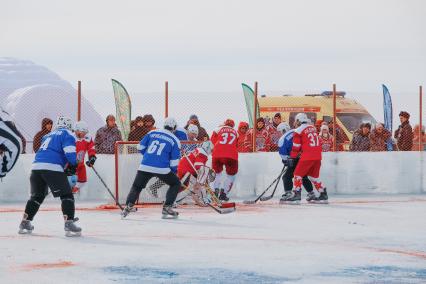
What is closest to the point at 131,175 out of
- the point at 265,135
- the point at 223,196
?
the point at 223,196

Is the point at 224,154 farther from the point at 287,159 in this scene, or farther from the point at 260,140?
the point at 260,140

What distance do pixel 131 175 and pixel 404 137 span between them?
5.92 metres

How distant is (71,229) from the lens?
475 inches

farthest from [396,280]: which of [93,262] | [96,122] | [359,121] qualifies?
[96,122]

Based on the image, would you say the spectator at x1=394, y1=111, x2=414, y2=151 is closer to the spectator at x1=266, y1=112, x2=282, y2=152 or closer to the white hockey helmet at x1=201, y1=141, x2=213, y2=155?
the spectator at x1=266, y1=112, x2=282, y2=152

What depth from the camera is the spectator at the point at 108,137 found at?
18.5 meters

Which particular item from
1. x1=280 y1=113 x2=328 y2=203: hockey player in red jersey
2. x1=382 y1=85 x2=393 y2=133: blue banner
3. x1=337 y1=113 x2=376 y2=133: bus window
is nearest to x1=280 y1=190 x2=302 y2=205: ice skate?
x1=280 y1=113 x2=328 y2=203: hockey player in red jersey

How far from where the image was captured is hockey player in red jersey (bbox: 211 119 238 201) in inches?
699

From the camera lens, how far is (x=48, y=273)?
890 cm

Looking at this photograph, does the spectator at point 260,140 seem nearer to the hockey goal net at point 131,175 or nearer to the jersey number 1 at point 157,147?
the hockey goal net at point 131,175

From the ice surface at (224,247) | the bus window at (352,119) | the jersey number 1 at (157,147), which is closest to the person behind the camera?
the ice surface at (224,247)

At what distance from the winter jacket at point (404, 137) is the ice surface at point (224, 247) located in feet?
13.3

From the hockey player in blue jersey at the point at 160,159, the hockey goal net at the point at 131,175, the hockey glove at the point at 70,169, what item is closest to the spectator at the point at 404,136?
the hockey goal net at the point at 131,175

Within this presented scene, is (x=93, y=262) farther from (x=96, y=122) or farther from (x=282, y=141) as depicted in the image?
(x=96, y=122)
